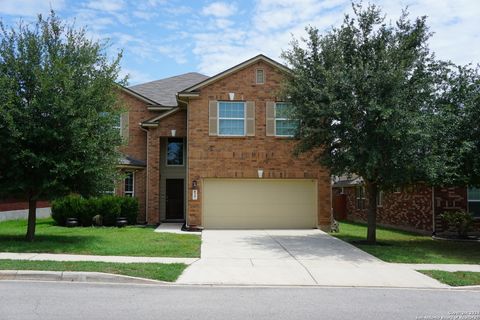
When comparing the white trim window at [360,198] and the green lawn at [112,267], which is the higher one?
the white trim window at [360,198]

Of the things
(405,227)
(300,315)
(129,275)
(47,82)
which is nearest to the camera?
(300,315)

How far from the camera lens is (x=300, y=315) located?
24.1 ft

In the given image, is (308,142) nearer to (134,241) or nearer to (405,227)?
(134,241)

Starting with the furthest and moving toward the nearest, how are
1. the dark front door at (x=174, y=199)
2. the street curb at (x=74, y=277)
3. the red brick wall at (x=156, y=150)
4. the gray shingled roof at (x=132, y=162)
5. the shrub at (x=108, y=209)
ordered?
1. the dark front door at (x=174, y=199)
2. the red brick wall at (x=156, y=150)
3. the gray shingled roof at (x=132, y=162)
4. the shrub at (x=108, y=209)
5. the street curb at (x=74, y=277)

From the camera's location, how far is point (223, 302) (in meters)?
8.18

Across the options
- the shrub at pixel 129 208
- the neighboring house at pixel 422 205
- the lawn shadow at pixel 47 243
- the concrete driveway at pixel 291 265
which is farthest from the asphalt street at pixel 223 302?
the shrub at pixel 129 208

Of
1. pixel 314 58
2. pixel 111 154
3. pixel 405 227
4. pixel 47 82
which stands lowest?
pixel 405 227

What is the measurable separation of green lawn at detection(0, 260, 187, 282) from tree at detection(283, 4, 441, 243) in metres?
6.77

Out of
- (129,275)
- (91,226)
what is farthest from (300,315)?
(91,226)

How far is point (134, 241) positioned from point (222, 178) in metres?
5.98

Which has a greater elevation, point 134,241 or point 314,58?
point 314,58

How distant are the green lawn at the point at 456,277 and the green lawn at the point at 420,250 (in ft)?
5.36

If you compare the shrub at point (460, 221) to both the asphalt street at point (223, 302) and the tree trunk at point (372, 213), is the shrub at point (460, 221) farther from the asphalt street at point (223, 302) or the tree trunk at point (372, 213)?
the asphalt street at point (223, 302)

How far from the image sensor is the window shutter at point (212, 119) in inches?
798
